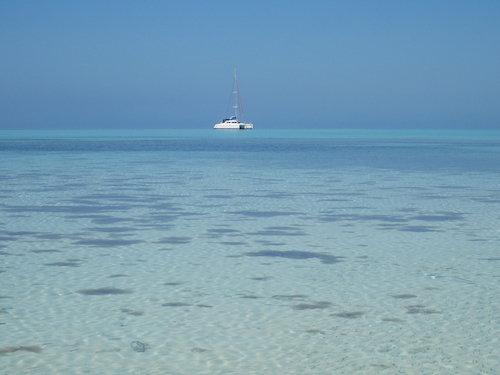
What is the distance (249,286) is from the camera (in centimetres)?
736

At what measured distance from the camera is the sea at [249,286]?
5.23 m

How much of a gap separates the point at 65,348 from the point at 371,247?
5414 millimetres

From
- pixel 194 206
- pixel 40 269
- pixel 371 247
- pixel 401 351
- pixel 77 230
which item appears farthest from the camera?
pixel 194 206

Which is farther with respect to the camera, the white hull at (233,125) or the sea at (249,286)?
the white hull at (233,125)

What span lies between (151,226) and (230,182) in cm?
879

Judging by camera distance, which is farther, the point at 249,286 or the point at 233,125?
the point at 233,125

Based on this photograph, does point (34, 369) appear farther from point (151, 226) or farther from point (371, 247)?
point (151, 226)

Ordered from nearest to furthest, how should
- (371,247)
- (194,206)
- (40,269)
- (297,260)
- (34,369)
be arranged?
1. (34,369)
2. (40,269)
3. (297,260)
4. (371,247)
5. (194,206)

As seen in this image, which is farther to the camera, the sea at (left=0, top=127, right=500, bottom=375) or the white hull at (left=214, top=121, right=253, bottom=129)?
the white hull at (left=214, top=121, right=253, bottom=129)

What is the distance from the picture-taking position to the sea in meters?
5.23

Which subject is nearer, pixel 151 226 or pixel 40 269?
pixel 40 269

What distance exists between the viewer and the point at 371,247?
9.60 m

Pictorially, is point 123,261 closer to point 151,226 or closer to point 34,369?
point 151,226

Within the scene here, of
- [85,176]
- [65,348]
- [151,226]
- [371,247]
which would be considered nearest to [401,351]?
[65,348]
